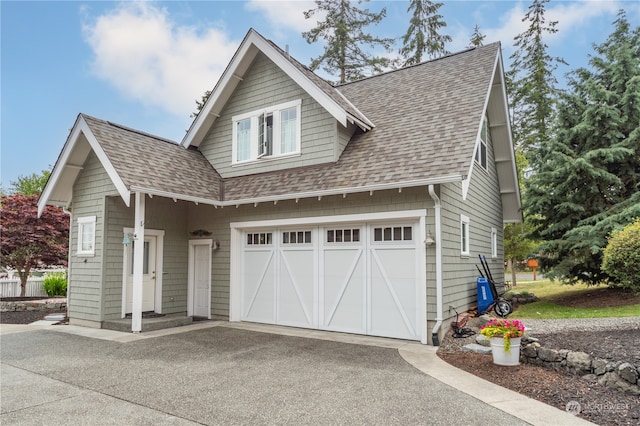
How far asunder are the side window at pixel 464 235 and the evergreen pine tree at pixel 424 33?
16.4 meters

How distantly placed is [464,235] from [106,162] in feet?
27.4

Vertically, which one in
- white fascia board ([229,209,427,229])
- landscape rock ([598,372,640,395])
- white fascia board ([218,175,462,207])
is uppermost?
white fascia board ([218,175,462,207])

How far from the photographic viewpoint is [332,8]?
23812 mm

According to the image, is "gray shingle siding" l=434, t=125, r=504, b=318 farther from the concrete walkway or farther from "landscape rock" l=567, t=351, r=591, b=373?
"landscape rock" l=567, t=351, r=591, b=373

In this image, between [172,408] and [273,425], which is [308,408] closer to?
[273,425]

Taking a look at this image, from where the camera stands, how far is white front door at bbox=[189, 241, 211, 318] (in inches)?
432

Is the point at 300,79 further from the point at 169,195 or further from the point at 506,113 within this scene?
the point at 506,113

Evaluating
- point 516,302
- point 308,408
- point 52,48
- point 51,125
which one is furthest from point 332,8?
point 308,408

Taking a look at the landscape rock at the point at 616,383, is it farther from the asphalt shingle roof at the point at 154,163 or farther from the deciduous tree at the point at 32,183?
the deciduous tree at the point at 32,183

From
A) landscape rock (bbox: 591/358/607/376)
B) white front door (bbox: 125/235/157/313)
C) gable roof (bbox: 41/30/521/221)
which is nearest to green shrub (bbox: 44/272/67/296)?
gable roof (bbox: 41/30/521/221)

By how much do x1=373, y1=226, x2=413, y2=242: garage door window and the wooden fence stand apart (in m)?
13.4

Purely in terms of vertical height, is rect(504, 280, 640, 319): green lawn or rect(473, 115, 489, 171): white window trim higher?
rect(473, 115, 489, 171): white window trim

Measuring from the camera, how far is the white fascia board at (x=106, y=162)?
338 inches

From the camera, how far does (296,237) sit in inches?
383
